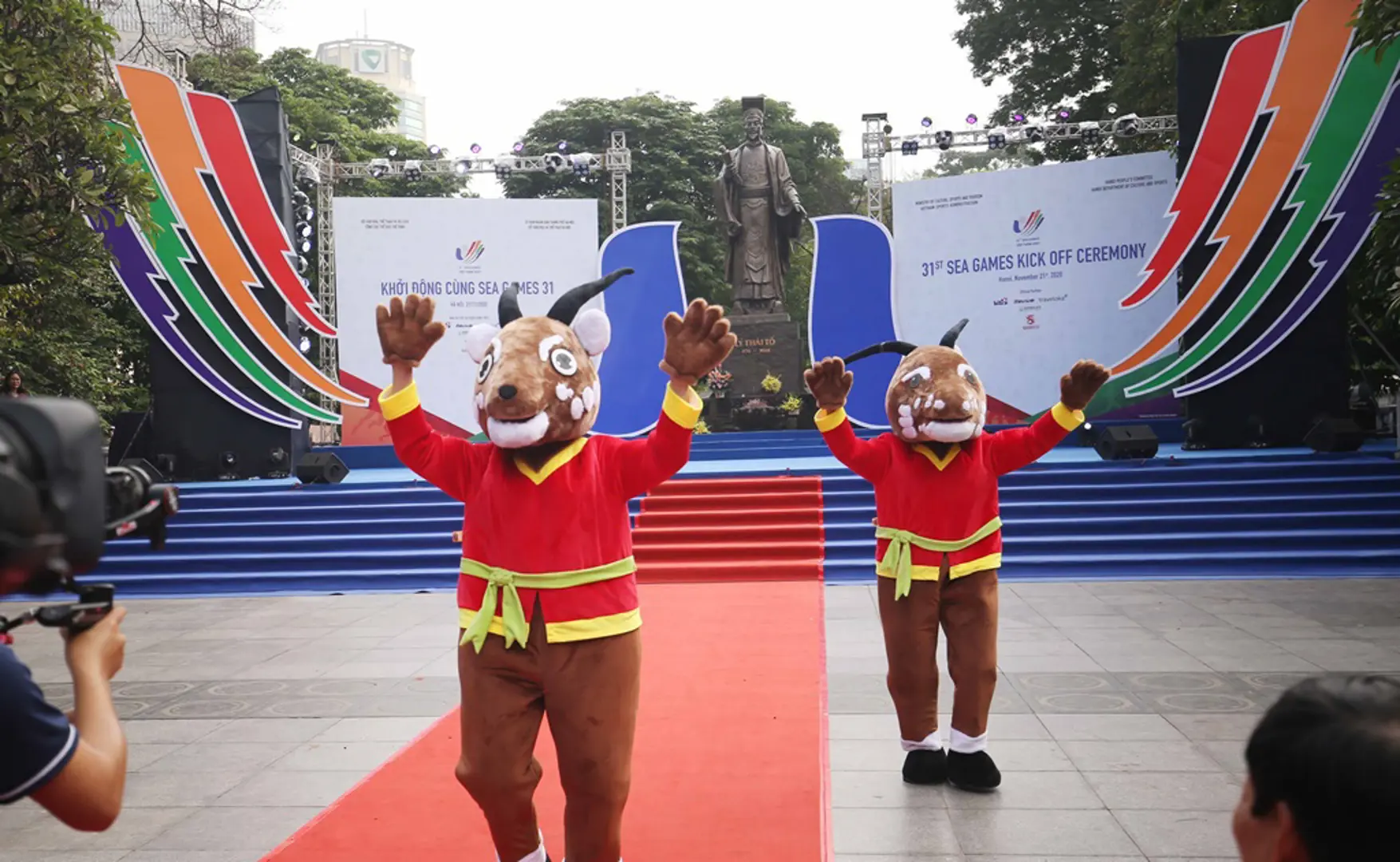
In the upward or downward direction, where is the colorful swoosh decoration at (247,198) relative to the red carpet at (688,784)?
upward

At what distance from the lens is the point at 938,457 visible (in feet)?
15.1

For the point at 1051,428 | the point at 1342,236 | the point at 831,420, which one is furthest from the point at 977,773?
the point at 1342,236

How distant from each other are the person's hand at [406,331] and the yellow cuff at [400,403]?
0.29 feet

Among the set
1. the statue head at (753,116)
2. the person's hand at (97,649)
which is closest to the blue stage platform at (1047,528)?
the statue head at (753,116)

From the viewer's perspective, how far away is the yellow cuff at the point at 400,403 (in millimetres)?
3555

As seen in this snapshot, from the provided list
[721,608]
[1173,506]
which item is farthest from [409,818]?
[1173,506]

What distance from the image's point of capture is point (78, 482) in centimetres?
147

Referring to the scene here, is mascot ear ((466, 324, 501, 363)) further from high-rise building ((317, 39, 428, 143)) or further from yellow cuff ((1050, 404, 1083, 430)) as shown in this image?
high-rise building ((317, 39, 428, 143))

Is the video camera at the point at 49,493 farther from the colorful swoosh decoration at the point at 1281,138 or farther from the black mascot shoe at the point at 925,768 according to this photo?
the colorful swoosh decoration at the point at 1281,138

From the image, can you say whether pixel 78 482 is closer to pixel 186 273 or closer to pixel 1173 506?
pixel 1173 506

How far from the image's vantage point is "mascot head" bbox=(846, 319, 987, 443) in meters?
4.55

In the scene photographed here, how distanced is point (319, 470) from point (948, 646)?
952 cm

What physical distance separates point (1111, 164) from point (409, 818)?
41.4 feet

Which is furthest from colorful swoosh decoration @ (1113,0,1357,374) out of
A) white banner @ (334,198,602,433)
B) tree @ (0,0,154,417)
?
tree @ (0,0,154,417)
